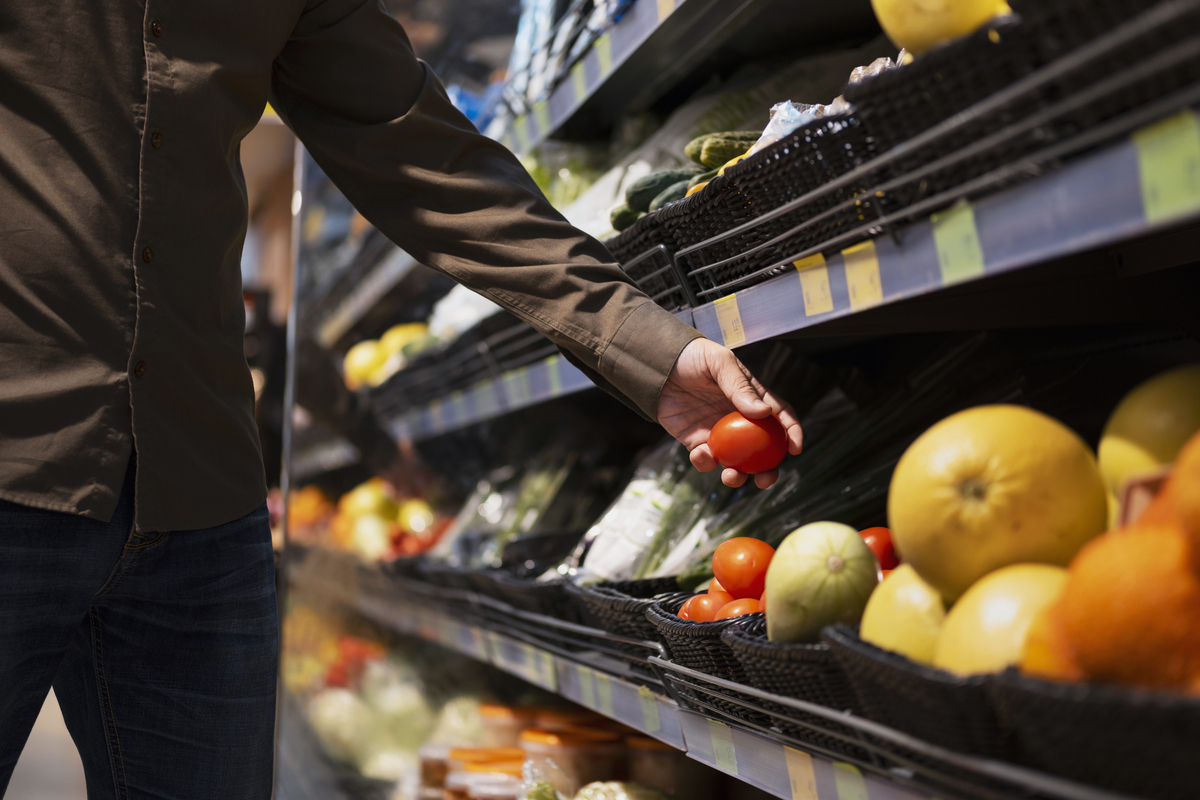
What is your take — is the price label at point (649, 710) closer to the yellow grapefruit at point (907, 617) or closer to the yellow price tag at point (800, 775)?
the yellow price tag at point (800, 775)

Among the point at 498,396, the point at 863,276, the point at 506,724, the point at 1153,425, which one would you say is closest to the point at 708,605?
the point at 863,276

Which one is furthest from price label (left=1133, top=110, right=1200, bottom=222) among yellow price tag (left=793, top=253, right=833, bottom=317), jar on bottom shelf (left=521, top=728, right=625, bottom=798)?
jar on bottom shelf (left=521, top=728, right=625, bottom=798)

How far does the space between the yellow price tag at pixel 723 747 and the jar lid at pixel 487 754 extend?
1100 millimetres

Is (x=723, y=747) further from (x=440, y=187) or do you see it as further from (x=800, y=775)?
(x=440, y=187)

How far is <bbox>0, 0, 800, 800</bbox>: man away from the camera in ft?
3.12

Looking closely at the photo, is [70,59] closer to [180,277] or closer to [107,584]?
[180,277]

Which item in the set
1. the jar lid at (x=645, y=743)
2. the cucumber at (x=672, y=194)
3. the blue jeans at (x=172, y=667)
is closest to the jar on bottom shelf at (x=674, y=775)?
the jar lid at (x=645, y=743)

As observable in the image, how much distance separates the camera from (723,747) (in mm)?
1069

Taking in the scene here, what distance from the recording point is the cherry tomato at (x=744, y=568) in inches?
44.3

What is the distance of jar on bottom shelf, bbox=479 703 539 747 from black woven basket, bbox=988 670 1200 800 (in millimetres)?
1768

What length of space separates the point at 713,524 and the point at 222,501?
2.55 feet

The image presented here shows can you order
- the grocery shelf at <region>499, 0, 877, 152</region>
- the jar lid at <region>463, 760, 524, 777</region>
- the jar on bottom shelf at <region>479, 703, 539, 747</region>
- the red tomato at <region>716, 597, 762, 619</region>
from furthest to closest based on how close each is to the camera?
the jar on bottom shelf at <region>479, 703, 539, 747</region>, the jar lid at <region>463, 760, 524, 777</region>, the grocery shelf at <region>499, 0, 877, 152</region>, the red tomato at <region>716, 597, 762, 619</region>

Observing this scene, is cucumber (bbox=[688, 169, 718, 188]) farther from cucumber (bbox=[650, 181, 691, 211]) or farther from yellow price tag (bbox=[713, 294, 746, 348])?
yellow price tag (bbox=[713, 294, 746, 348])

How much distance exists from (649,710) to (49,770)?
10.5 feet
